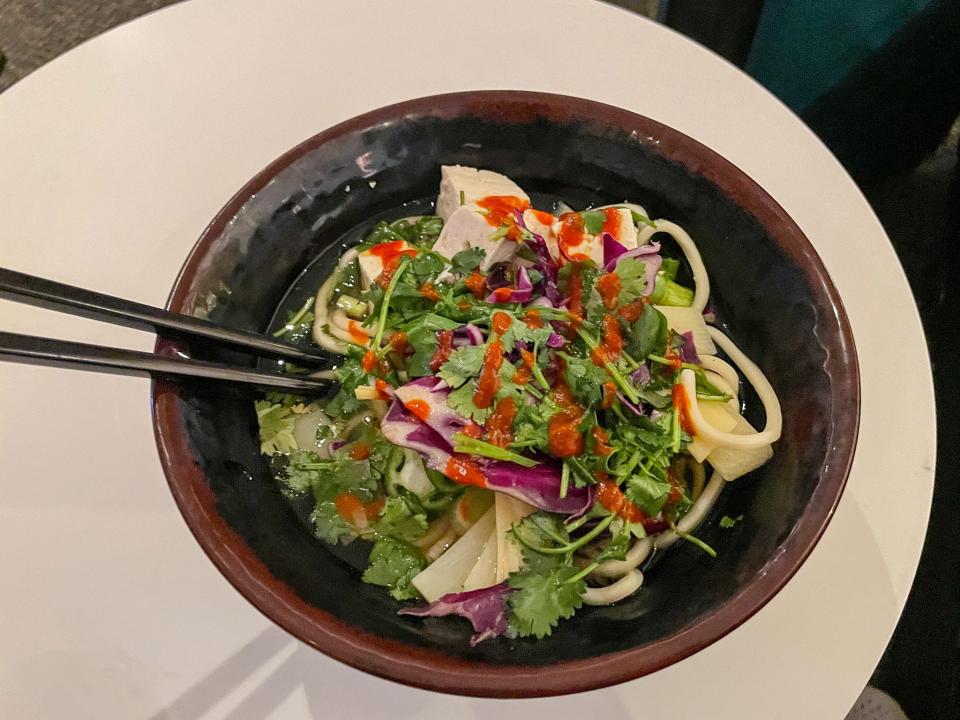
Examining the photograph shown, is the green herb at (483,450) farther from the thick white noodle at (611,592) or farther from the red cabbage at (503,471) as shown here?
the thick white noodle at (611,592)

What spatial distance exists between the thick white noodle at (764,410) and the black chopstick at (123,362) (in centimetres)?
58

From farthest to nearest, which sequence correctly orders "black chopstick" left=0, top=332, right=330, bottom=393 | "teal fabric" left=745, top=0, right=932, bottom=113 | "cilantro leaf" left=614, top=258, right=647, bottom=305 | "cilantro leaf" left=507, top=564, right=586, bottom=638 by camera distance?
1. "teal fabric" left=745, top=0, right=932, bottom=113
2. "cilantro leaf" left=614, top=258, right=647, bottom=305
3. "cilantro leaf" left=507, top=564, right=586, bottom=638
4. "black chopstick" left=0, top=332, right=330, bottom=393

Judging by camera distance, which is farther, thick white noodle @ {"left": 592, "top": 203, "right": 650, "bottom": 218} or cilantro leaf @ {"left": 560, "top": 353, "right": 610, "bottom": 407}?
thick white noodle @ {"left": 592, "top": 203, "right": 650, "bottom": 218}

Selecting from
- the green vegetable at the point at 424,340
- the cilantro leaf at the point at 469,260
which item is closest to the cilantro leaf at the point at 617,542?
the green vegetable at the point at 424,340

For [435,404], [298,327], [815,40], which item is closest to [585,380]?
[435,404]

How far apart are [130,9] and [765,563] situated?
2.40 metres

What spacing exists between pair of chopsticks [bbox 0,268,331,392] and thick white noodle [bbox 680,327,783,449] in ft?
1.88

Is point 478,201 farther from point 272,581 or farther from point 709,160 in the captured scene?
point 272,581

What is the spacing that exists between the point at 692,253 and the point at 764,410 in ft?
0.97

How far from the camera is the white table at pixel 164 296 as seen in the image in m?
1.12

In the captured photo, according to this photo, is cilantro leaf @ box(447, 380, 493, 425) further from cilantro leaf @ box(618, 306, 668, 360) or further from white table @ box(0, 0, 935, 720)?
white table @ box(0, 0, 935, 720)

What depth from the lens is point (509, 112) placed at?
49.4 inches

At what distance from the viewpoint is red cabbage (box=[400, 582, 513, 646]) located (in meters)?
1.02

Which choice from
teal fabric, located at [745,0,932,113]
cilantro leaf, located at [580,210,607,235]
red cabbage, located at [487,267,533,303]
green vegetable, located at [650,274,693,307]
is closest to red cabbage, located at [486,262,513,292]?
red cabbage, located at [487,267,533,303]
